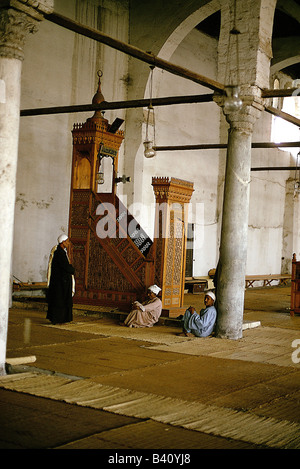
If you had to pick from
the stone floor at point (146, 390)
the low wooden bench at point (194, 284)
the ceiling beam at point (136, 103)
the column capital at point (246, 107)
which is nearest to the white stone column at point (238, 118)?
the column capital at point (246, 107)

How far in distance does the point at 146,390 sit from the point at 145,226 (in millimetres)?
9821

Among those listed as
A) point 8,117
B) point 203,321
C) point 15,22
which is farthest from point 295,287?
point 15,22

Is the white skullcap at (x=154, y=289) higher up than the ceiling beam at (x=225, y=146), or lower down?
lower down

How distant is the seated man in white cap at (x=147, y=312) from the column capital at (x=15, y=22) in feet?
16.3

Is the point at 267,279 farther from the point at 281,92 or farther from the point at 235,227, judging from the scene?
the point at 281,92

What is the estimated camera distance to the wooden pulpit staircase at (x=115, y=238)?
33.5ft

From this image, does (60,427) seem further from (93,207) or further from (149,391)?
(93,207)

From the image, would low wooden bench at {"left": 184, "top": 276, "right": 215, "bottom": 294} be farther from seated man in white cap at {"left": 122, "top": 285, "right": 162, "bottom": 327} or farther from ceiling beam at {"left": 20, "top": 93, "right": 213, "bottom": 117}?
ceiling beam at {"left": 20, "top": 93, "right": 213, "bottom": 117}

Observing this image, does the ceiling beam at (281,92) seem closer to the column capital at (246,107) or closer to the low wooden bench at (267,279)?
the column capital at (246,107)

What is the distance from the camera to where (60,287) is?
30.7 ft

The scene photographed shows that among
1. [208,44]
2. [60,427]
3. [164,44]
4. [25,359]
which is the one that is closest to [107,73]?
[164,44]

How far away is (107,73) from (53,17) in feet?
28.0

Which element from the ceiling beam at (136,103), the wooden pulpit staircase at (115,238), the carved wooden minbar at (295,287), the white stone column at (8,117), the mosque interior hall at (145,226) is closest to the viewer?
the mosque interior hall at (145,226)

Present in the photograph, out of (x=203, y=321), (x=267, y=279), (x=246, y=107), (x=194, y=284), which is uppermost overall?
(x=246, y=107)
